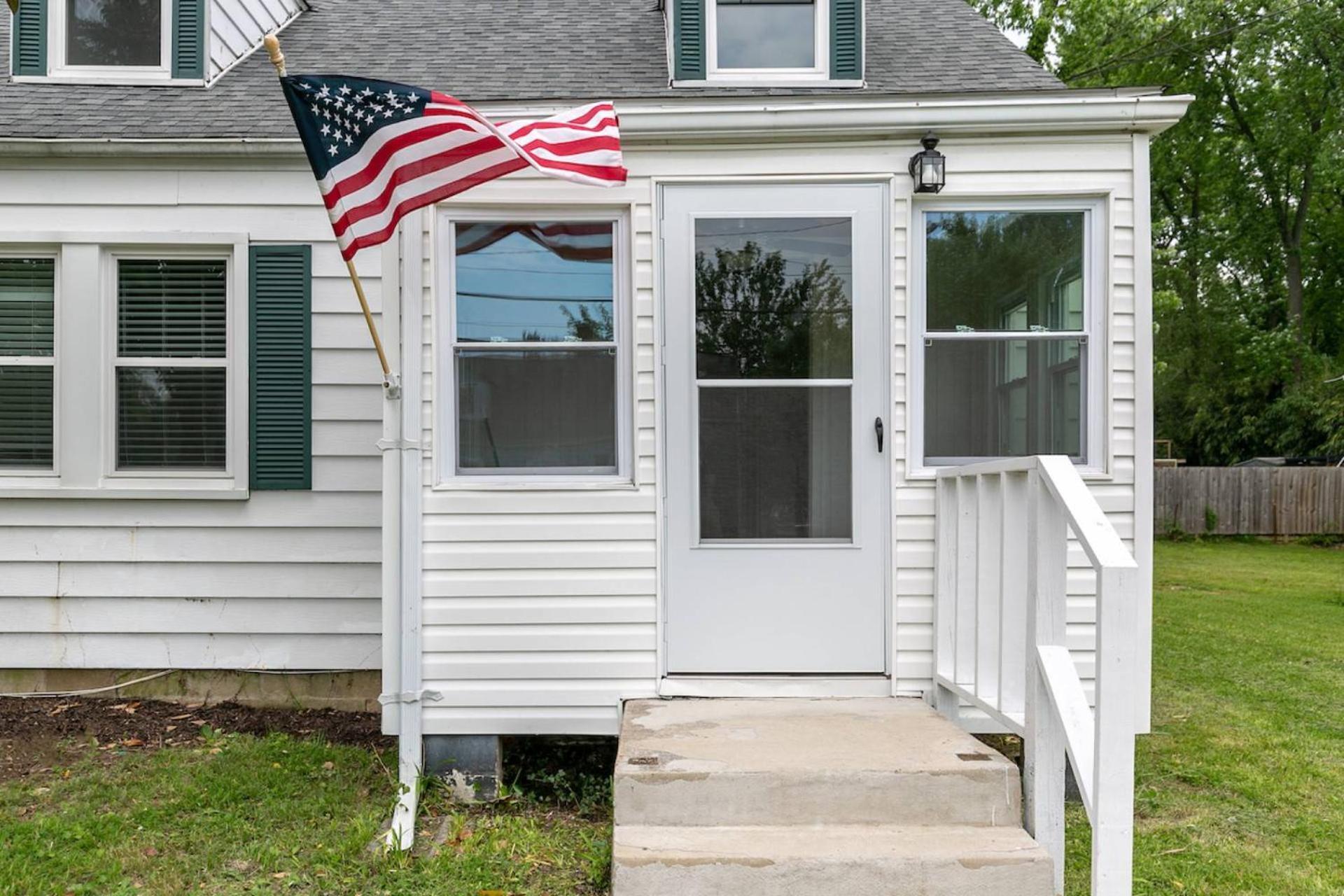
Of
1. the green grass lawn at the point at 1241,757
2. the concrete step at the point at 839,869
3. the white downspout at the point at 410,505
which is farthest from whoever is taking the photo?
the white downspout at the point at 410,505

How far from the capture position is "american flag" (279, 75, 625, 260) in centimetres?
295

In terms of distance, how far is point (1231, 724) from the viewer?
463 centimetres

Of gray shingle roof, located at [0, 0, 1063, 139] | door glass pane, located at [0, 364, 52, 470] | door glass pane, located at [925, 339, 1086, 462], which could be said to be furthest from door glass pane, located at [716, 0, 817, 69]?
door glass pane, located at [0, 364, 52, 470]

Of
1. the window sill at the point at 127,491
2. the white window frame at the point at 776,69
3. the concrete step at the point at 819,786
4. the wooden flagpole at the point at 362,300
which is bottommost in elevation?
the concrete step at the point at 819,786

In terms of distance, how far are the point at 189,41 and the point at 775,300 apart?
398cm

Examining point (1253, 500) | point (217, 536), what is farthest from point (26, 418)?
point (1253, 500)

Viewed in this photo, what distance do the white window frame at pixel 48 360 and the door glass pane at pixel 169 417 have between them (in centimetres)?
30

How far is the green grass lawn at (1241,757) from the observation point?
10.1 ft

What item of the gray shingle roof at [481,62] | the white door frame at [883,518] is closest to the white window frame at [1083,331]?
the white door frame at [883,518]

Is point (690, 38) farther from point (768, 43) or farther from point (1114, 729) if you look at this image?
point (1114, 729)

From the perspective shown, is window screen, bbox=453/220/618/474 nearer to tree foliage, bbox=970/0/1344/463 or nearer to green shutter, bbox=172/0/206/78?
green shutter, bbox=172/0/206/78

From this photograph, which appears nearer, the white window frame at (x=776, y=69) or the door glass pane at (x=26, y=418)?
the white window frame at (x=776, y=69)

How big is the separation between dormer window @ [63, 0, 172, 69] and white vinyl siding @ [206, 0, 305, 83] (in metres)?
0.25

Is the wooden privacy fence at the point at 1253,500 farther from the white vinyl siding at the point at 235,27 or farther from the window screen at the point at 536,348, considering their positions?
the white vinyl siding at the point at 235,27
